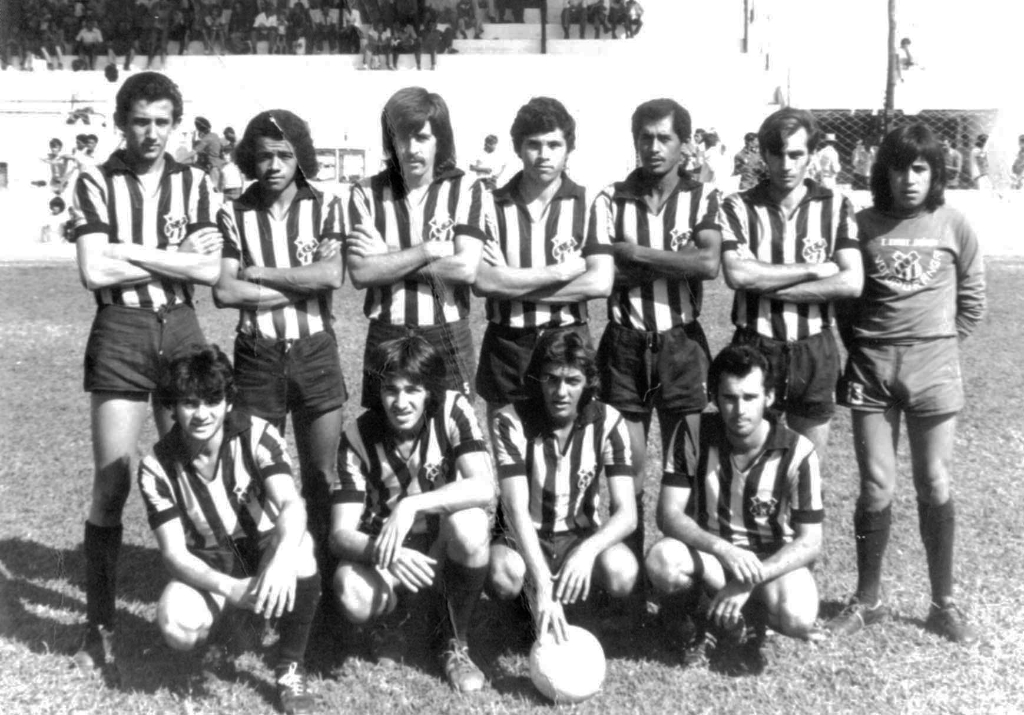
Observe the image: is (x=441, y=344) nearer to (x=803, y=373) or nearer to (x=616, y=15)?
(x=803, y=373)

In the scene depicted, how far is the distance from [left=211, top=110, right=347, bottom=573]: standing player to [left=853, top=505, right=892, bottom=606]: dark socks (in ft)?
6.36

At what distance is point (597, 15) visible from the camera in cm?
1230

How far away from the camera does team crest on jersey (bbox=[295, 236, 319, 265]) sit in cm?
386

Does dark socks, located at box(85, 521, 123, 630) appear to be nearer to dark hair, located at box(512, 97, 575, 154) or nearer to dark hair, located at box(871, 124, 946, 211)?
dark hair, located at box(512, 97, 575, 154)

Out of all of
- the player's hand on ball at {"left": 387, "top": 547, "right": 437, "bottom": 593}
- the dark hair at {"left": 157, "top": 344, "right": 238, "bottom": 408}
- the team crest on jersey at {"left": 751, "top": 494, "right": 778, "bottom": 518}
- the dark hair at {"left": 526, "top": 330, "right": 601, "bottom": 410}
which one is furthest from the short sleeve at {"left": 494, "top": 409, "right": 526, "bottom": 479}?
the dark hair at {"left": 157, "top": 344, "right": 238, "bottom": 408}

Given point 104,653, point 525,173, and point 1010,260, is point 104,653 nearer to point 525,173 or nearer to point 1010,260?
point 525,173

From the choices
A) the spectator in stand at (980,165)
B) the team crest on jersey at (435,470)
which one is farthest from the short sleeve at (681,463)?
the spectator in stand at (980,165)

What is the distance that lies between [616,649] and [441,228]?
5.12ft

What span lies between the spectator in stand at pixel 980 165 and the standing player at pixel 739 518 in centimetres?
1456

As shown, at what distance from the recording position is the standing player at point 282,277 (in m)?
3.80

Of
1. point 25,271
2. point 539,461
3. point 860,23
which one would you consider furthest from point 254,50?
point 860,23

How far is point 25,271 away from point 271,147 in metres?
12.9

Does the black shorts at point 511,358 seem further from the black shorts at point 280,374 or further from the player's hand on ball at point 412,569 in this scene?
the player's hand on ball at point 412,569

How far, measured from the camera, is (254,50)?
7.97 m
